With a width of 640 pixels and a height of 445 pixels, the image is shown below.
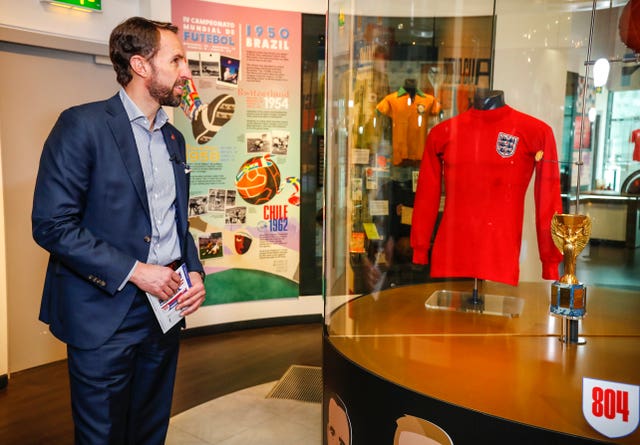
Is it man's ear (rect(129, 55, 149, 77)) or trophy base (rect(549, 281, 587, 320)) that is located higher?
man's ear (rect(129, 55, 149, 77))

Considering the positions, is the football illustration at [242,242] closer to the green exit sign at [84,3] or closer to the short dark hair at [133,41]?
the green exit sign at [84,3]

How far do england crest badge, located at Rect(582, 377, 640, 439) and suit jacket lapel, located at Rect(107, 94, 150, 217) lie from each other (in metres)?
1.36

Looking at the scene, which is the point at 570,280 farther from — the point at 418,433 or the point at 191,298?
the point at 191,298

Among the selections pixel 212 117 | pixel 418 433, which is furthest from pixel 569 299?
Answer: pixel 212 117

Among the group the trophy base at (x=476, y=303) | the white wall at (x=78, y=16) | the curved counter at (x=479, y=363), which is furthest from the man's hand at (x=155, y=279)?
the white wall at (x=78, y=16)

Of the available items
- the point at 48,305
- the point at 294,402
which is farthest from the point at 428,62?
the point at 294,402

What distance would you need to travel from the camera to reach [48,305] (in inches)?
74.4

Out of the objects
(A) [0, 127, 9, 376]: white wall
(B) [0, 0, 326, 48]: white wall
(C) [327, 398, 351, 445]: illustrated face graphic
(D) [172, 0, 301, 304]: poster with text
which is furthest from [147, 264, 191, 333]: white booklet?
(D) [172, 0, 301, 304]: poster with text

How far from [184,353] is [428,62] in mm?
2790

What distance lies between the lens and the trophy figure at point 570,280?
69.1 inches

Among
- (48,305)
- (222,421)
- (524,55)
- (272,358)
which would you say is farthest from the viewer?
(272,358)

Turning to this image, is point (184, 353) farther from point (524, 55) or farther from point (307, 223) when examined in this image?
point (524, 55)

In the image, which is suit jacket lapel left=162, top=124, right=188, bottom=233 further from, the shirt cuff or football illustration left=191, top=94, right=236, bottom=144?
football illustration left=191, top=94, right=236, bottom=144

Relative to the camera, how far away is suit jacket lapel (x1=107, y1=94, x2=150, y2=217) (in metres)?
1.84
